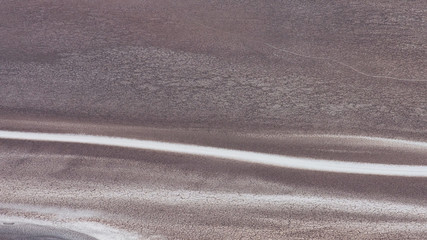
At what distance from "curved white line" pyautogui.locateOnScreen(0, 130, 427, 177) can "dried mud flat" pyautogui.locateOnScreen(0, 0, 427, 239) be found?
0.22 ft

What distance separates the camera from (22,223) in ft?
10.8

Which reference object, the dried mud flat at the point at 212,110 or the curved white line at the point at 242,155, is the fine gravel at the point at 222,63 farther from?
the curved white line at the point at 242,155

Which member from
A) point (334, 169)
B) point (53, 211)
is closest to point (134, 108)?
point (53, 211)

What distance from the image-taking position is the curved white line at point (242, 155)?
12.4 ft

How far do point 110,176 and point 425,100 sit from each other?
119 inches

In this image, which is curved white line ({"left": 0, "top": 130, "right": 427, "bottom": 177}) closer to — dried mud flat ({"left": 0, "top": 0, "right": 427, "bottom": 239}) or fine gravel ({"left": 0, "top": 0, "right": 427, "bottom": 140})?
dried mud flat ({"left": 0, "top": 0, "right": 427, "bottom": 239})

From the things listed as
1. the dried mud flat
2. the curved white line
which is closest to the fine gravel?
the dried mud flat

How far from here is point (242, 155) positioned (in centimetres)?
395

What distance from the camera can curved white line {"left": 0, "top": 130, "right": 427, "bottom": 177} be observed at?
377 centimetres

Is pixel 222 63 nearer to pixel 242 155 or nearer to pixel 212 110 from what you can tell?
pixel 212 110

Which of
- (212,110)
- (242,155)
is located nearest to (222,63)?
(212,110)

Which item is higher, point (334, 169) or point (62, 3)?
point (62, 3)

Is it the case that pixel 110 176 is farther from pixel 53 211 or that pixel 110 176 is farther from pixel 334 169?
pixel 334 169

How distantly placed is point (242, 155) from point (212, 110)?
695 millimetres
